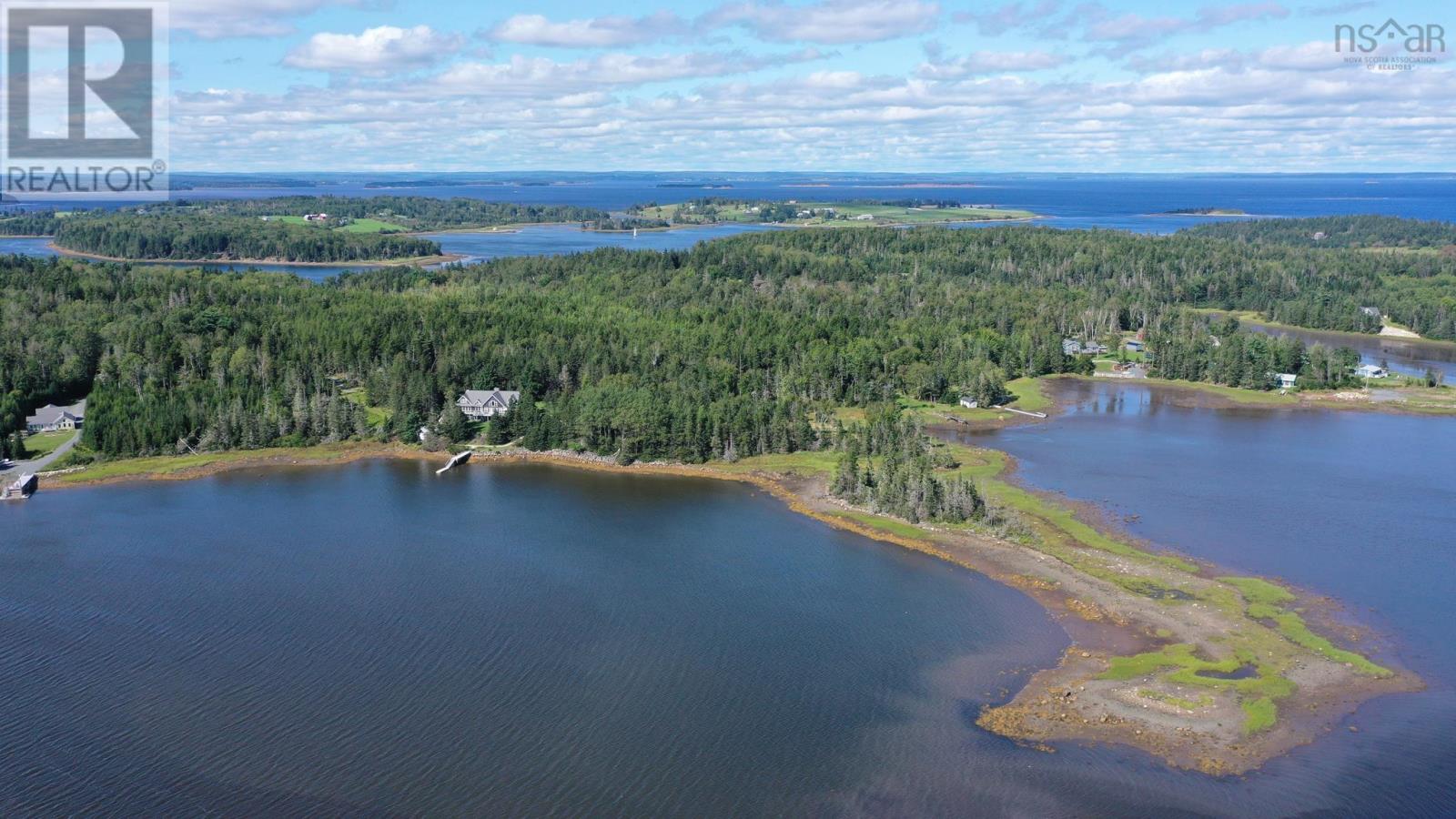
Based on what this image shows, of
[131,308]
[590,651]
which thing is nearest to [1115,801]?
[590,651]

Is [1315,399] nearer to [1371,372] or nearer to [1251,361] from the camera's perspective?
[1251,361]

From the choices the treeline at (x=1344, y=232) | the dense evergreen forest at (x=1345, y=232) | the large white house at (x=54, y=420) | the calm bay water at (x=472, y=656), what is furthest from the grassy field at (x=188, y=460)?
the dense evergreen forest at (x=1345, y=232)

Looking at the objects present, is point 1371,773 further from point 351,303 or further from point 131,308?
point 131,308

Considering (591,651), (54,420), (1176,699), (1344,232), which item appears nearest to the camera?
(1176,699)

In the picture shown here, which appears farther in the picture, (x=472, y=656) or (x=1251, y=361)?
(x=1251, y=361)

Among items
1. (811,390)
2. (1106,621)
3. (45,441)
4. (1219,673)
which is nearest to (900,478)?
(1106,621)

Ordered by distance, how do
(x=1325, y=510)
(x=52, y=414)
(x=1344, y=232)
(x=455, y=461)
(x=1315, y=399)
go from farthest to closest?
(x=1344, y=232)
(x=1315, y=399)
(x=52, y=414)
(x=455, y=461)
(x=1325, y=510)
